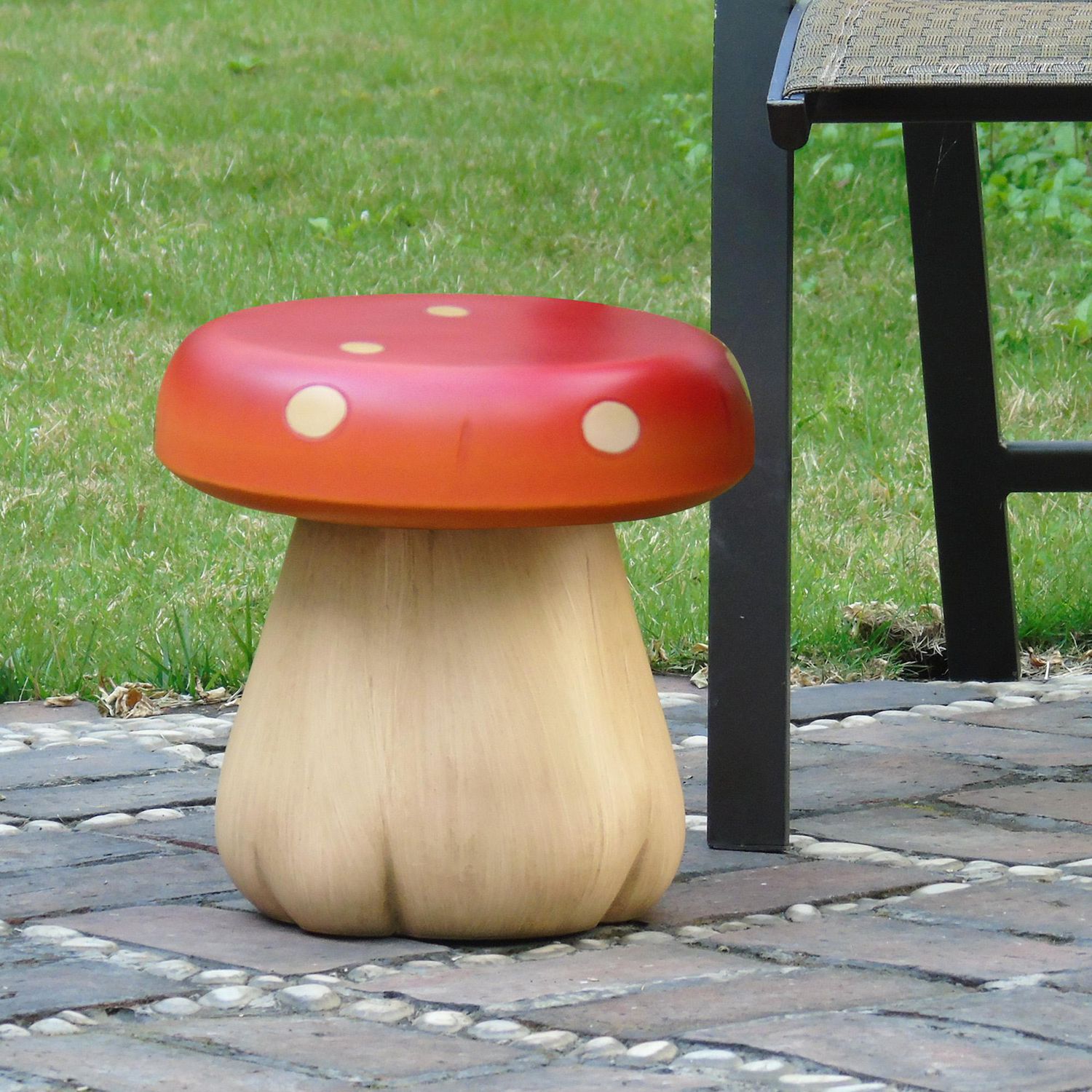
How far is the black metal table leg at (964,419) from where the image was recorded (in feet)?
10.5

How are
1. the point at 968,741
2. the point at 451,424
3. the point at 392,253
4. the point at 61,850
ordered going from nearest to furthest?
the point at 451,424, the point at 61,850, the point at 968,741, the point at 392,253

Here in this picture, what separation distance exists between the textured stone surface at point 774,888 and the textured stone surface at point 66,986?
572 mm

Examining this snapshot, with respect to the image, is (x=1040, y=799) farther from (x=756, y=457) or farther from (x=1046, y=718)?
(x=756, y=457)

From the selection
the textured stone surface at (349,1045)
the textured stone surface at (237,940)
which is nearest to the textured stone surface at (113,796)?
the textured stone surface at (237,940)

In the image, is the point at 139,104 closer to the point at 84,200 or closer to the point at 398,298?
the point at 84,200

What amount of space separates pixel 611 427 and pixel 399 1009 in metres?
0.59

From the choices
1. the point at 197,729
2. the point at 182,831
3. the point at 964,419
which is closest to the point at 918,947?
the point at 182,831

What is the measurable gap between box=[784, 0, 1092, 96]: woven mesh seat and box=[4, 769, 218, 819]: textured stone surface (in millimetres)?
1229

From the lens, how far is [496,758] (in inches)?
77.0

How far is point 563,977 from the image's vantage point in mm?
1883

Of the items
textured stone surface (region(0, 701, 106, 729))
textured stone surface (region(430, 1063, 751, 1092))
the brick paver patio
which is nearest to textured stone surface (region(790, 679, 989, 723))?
the brick paver patio

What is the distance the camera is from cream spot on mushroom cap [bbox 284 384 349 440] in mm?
1868

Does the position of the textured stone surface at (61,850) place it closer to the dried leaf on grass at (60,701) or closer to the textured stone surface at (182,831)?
the textured stone surface at (182,831)

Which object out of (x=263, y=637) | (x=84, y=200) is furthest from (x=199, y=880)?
(x=84, y=200)
